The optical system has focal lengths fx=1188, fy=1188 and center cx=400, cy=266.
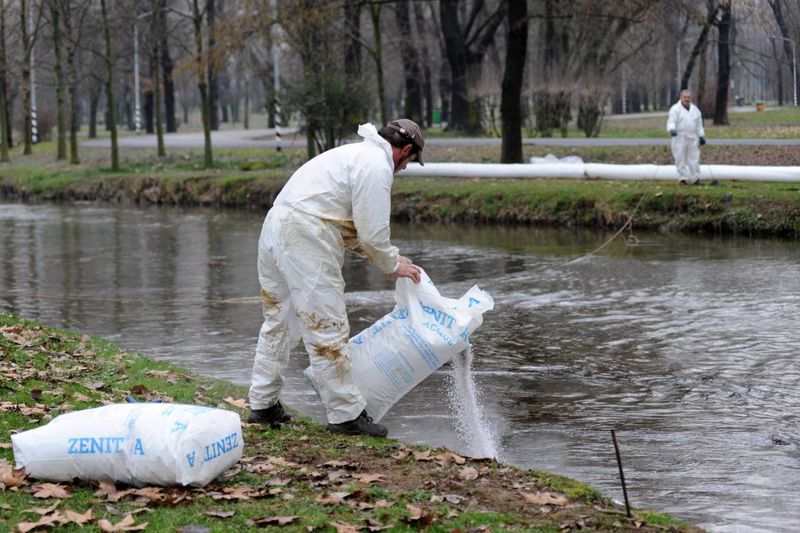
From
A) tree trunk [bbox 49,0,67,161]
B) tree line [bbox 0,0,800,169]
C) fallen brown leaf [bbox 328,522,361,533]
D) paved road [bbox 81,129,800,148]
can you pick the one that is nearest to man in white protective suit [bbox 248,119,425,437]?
fallen brown leaf [bbox 328,522,361,533]

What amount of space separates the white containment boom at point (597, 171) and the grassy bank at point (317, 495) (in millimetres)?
16294

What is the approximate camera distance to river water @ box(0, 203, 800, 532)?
7.73 meters

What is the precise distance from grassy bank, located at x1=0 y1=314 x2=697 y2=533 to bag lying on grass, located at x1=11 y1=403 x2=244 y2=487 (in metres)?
0.08

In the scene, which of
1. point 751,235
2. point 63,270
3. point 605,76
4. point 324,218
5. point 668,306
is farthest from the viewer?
point 605,76

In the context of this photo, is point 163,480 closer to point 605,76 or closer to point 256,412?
point 256,412

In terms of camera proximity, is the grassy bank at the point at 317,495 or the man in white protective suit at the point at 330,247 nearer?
the grassy bank at the point at 317,495

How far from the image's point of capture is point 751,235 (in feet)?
67.1

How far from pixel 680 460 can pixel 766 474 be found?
575 mm

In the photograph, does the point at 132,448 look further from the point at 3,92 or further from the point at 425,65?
the point at 425,65

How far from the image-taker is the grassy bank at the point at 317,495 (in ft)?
18.0

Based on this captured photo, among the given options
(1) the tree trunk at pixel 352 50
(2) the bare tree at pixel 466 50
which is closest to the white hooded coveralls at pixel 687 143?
(1) the tree trunk at pixel 352 50

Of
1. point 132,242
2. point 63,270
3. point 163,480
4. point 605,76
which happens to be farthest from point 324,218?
point 605,76

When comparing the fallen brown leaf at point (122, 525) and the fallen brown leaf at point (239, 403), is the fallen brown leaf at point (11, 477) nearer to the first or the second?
the fallen brown leaf at point (122, 525)

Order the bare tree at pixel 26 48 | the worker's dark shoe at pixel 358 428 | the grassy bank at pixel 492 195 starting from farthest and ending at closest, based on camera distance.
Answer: the bare tree at pixel 26 48 → the grassy bank at pixel 492 195 → the worker's dark shoe at pixel 358 428
